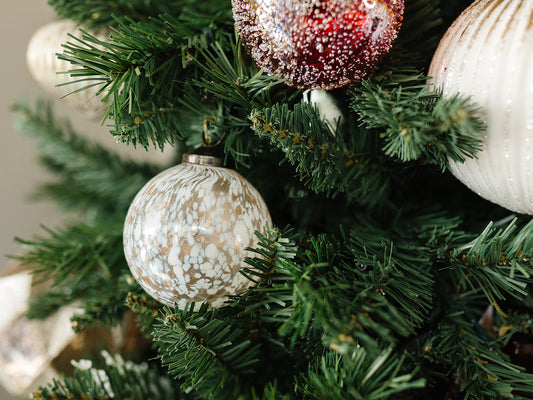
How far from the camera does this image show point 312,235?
0.89ft

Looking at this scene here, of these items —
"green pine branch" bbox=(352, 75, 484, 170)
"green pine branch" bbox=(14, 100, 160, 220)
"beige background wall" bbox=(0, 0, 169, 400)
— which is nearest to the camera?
"green pine branch" bbox=(352, 75, 484, 170)

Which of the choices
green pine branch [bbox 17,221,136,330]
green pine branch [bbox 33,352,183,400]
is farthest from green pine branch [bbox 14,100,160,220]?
green pine branch [bbox 33,352,183,400]

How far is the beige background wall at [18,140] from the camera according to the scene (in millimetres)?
756

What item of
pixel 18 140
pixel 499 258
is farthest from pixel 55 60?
pixel 18 140

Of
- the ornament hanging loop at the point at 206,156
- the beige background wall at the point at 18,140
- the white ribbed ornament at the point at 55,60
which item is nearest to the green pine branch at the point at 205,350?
the ornament hanging loop at the point at 206,156

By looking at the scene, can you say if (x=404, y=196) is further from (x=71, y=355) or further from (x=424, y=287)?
(x=71, y=355)

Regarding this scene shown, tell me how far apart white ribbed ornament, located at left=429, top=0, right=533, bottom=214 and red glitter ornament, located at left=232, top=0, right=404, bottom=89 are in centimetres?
4

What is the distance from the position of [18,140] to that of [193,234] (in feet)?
2.33

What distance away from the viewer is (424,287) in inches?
10.8

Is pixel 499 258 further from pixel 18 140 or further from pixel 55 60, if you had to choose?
pixel 18 140

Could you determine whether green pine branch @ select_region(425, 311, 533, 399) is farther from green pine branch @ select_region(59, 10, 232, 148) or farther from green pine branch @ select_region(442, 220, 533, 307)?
green pine branch @ select_region(59, 10, 232, 148)

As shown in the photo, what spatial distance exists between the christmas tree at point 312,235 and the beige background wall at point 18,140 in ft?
1.38

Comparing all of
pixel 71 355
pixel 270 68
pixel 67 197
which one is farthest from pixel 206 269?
pixel 67 197

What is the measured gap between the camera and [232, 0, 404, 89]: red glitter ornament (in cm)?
21
